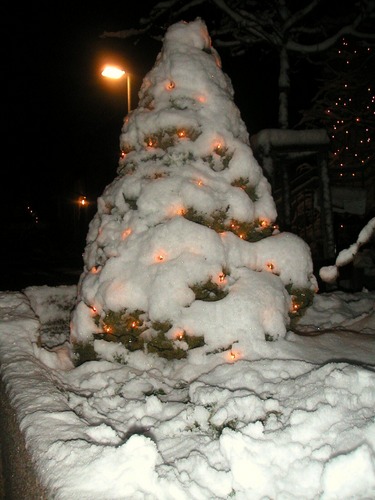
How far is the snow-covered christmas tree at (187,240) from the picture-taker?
129 inches

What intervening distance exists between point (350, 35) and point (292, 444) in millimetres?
9087

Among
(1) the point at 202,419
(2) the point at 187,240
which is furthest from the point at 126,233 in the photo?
(1) the point at 202,419

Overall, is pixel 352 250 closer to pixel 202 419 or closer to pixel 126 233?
pixel 126 233

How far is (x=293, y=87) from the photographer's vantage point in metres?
17.0

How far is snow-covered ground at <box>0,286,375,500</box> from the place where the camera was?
5.68ft

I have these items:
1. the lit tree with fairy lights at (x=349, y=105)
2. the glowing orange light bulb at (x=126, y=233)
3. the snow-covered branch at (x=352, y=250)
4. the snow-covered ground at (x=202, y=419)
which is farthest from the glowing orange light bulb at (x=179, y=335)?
the lit tree with fairy lights at (x=349, y=105)

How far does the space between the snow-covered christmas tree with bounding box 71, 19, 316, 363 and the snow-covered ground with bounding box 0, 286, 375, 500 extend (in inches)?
9.5

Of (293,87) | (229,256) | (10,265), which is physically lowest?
(10,265)

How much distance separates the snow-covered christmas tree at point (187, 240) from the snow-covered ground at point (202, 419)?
0.24m

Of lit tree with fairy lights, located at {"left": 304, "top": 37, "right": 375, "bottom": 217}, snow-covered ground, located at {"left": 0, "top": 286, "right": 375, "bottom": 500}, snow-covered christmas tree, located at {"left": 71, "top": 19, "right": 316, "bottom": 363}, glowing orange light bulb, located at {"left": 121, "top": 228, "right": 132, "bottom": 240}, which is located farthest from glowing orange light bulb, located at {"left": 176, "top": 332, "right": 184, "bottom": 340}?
lit tree with fairy lights, located at {"left": 304, "top": 37, "right": 375, "bottom": 217}

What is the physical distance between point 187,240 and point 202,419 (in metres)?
1.51

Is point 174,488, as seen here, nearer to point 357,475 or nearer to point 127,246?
point 357,475

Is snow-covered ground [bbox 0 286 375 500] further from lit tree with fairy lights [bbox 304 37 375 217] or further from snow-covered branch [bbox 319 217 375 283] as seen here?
lit tree with fairy lights [bbox 304 37 375 217]

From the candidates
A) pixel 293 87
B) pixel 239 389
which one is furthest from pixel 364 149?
pixel 239 389
